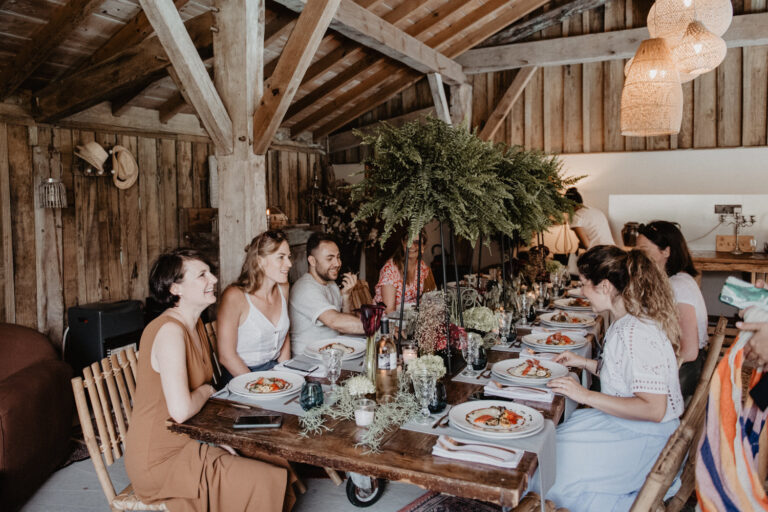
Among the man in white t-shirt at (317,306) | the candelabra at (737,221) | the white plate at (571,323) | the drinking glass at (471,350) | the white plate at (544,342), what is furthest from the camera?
the candelabra at (737,221)

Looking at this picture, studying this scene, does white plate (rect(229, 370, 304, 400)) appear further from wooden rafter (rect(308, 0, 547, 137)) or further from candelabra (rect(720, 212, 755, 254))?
candelabra (rect(720, 212, 755, 254))

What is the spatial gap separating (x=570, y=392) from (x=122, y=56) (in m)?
3.82

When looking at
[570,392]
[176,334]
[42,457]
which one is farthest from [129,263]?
[570,392]

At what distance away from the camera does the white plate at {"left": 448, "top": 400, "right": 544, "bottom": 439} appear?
181cm

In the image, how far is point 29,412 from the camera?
9.55ft

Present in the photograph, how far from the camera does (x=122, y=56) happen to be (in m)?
4.05

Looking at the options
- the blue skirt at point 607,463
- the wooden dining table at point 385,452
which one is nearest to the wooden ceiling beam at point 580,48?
the blue skirt at point 607,463

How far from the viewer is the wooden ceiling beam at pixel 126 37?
4.16 meters

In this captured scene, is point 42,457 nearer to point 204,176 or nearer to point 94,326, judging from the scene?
point 94,326

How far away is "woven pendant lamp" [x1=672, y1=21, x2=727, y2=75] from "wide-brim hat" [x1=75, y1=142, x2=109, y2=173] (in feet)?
15.4

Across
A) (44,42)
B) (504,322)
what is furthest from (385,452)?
(44,42)

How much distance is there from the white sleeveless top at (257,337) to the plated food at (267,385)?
56 cm

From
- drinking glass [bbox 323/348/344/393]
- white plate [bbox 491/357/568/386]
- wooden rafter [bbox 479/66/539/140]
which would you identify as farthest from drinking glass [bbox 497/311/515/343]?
wooden rafter [bbox 479/66/539/140]

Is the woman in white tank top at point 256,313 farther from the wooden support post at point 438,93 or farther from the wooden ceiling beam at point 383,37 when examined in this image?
the wooden support post at point 438,93
